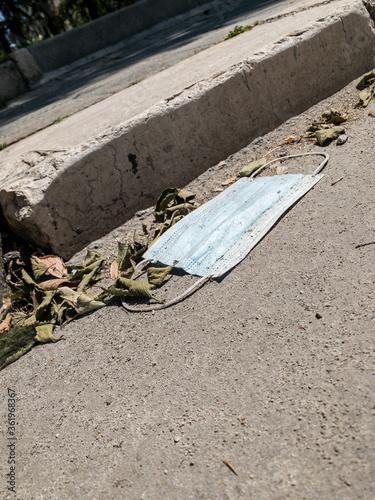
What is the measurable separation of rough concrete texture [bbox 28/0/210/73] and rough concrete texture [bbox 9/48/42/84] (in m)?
0.15

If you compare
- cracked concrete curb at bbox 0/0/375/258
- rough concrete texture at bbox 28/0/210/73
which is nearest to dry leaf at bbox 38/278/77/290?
cracked concrete curb at bbox 0/0/375/258

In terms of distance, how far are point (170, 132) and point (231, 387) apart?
1.80 m

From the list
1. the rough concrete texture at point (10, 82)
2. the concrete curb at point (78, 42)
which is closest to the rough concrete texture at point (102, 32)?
the concrete curb at point (78, 42)

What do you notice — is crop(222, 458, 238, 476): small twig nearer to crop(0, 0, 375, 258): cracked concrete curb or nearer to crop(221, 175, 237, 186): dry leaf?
crop(0, 0, 375, 258): cracked concrete curb

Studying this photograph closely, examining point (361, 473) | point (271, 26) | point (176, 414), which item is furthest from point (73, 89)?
point (361, 473)

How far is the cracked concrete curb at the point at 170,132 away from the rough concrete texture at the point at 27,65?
12.9 feet

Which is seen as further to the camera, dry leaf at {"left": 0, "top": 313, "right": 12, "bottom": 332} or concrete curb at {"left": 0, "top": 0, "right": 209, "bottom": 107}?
concrete curb at {"left": 0, "top": 0, "right": 209, "bottom": 107}

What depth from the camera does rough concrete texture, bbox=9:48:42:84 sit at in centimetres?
682

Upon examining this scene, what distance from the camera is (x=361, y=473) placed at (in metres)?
1.12

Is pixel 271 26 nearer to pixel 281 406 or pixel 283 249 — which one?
pixel 283 249

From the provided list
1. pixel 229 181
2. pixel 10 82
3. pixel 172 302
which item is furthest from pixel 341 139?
pixel 10 82

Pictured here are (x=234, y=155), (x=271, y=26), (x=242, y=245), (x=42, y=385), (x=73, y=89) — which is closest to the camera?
Answer: (x=42, y=385)

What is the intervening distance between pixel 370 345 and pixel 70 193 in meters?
1.79

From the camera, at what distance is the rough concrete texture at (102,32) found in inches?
289
